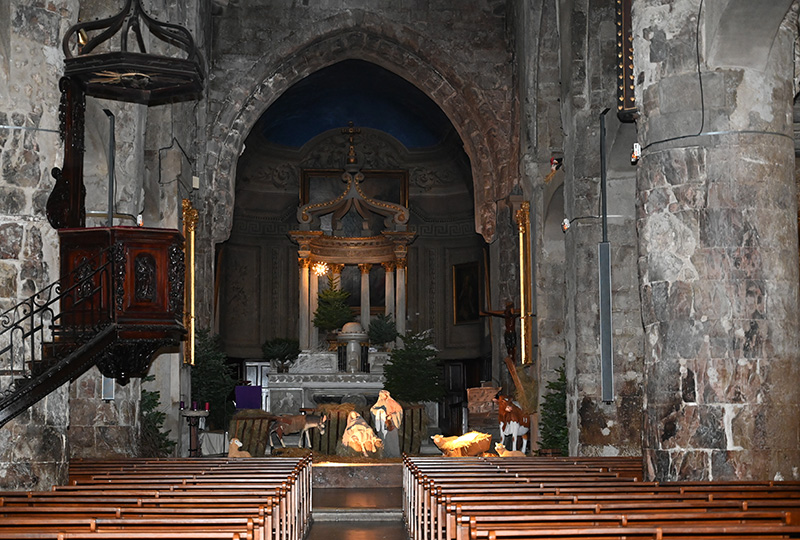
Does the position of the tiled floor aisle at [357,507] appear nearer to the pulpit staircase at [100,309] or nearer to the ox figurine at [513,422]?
the pulpit staircase at [100,309]

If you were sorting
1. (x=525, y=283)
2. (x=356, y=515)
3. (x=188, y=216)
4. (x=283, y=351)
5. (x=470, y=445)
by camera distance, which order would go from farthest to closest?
(x=283, y=351) → (x=525, y=283) → (x=188, y=216) → (x=470, y=445) → (x=356, y=515)

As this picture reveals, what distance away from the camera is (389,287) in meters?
26.2

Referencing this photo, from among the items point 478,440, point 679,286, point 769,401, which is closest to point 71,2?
point 679,286

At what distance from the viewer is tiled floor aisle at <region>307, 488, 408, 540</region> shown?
9.80 m

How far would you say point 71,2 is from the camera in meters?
9.91

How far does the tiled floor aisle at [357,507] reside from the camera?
980 centimetres

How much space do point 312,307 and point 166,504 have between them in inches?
761

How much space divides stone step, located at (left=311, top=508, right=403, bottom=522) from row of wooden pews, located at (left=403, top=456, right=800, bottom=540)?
53.5 inches

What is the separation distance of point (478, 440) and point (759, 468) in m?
6.67

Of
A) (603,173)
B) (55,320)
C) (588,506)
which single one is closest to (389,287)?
(603,173)

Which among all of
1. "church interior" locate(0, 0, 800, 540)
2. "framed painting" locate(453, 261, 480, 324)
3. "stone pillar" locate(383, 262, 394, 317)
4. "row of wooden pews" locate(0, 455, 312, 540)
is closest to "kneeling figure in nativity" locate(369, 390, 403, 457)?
"church interior" locate(0, 0, 800, 540)

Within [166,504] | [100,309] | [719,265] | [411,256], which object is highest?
[411,256]

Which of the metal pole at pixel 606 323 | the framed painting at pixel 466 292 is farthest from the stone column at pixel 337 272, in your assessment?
the metal pole at pixel 606 323

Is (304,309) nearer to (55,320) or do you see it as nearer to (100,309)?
(100,309)
